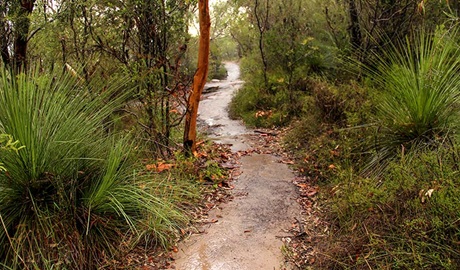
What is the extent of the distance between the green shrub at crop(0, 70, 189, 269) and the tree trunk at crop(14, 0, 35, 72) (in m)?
2.27

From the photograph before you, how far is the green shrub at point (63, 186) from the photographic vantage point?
2568 millimetres

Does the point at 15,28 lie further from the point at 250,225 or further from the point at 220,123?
the point at 220,123

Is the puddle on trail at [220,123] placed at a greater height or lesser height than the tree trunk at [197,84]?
lesser

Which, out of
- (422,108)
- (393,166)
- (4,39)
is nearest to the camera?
(393,166)

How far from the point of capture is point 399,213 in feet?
8.63

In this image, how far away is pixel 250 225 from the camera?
144 inches

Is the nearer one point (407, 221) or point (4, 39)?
point (407, 221)

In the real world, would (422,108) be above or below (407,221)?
above

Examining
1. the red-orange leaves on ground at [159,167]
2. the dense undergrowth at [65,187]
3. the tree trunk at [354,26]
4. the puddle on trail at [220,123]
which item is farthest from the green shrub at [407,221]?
the tree trunk at [354,26]

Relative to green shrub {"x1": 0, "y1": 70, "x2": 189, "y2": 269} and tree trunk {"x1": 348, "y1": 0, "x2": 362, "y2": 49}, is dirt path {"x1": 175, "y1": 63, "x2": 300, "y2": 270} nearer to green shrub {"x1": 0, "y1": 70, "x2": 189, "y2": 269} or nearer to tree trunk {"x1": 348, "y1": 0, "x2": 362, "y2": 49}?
green shrub {"x1": 0, "y1": 70, "x2": 189, "y2": 269}

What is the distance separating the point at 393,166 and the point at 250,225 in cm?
150

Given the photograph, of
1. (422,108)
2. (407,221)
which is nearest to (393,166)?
(407,221)

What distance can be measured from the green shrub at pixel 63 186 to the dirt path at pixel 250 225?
399mm

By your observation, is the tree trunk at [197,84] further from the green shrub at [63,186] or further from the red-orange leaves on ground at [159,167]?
the green shrub at [63,186]
